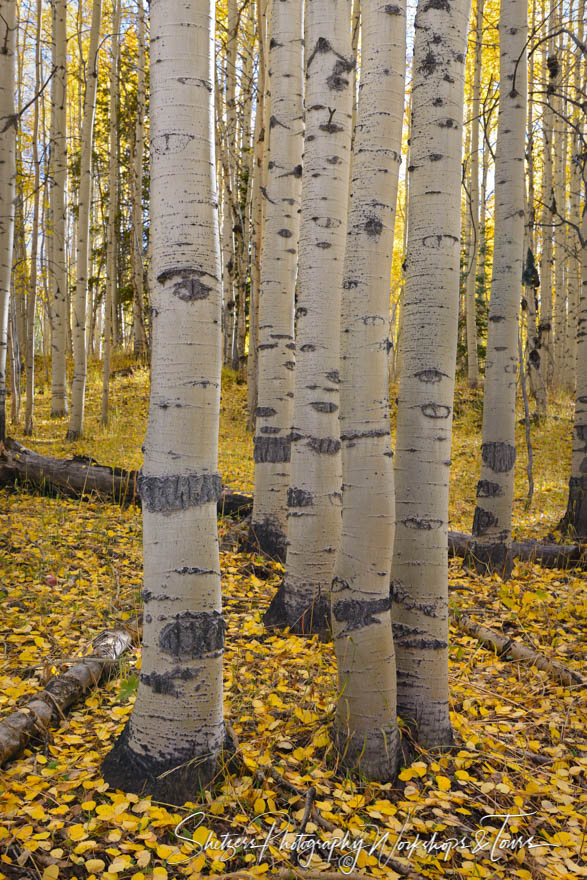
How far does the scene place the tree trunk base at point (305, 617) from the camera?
3449 millimetres

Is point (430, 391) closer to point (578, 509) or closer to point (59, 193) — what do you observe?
point (578, 509)

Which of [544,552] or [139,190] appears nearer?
[544,552]

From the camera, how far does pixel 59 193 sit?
9719 mm

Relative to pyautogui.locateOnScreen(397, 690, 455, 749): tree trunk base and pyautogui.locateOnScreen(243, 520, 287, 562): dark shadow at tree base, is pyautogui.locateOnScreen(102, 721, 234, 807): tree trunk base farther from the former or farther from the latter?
pyautogui.locateOnScreen(243, 520, 287, 562): dark shadow at tree base

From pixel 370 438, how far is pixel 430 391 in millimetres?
392

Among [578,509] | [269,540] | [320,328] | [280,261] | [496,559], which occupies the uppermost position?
[280,261]

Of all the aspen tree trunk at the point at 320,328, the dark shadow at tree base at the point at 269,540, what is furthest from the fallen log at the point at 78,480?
→ the aspen tree trunk at the point at 320,328

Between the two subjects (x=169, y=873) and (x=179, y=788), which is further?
(x=179, y=788)

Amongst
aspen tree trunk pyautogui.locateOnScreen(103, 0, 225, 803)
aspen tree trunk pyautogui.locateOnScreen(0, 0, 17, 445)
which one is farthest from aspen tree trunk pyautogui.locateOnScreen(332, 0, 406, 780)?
aspen tree trunk pyautogui.locateOnScreen(0, 0, 17, 445)

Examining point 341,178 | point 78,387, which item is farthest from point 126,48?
point 341,178

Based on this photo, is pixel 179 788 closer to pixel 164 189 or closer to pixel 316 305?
pixel 164 189

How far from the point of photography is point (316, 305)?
11.2 ft

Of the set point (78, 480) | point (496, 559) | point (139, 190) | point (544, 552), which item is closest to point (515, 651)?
point (496, 559)

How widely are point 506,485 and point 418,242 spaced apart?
2807 mm
